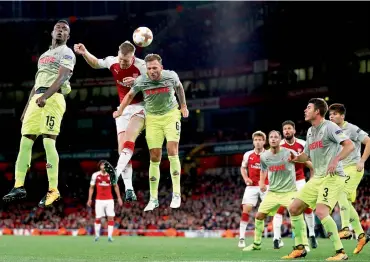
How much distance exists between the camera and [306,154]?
Result: 493 inches

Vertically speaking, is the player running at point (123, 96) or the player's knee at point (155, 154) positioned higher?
the player running at point (123, 96)

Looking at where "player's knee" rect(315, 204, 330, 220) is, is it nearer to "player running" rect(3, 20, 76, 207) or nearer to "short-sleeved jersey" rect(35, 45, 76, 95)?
"player running" rect(3, 20, 76, 207)

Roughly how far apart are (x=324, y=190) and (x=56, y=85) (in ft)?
16.7

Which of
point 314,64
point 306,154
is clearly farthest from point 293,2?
point 306,154

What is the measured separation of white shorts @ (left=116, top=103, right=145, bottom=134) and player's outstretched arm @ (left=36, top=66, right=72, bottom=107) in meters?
1.82

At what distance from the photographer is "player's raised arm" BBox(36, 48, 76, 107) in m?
11.4

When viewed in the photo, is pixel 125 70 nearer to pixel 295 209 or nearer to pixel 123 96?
pixel 123 96

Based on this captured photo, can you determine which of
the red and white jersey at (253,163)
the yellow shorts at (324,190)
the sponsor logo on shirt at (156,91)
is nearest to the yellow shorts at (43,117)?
the sponsor logo on shirt at (156,91)

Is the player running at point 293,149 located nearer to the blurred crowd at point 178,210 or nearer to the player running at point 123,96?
the player running at point 123,96

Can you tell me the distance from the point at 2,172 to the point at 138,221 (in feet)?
50.6

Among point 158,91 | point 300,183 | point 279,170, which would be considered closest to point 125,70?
point 158,91

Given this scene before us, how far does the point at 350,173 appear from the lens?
15.0 m

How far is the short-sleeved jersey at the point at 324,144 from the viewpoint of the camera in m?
12.0

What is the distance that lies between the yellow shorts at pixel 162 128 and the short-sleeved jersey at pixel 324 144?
251 centimetres
